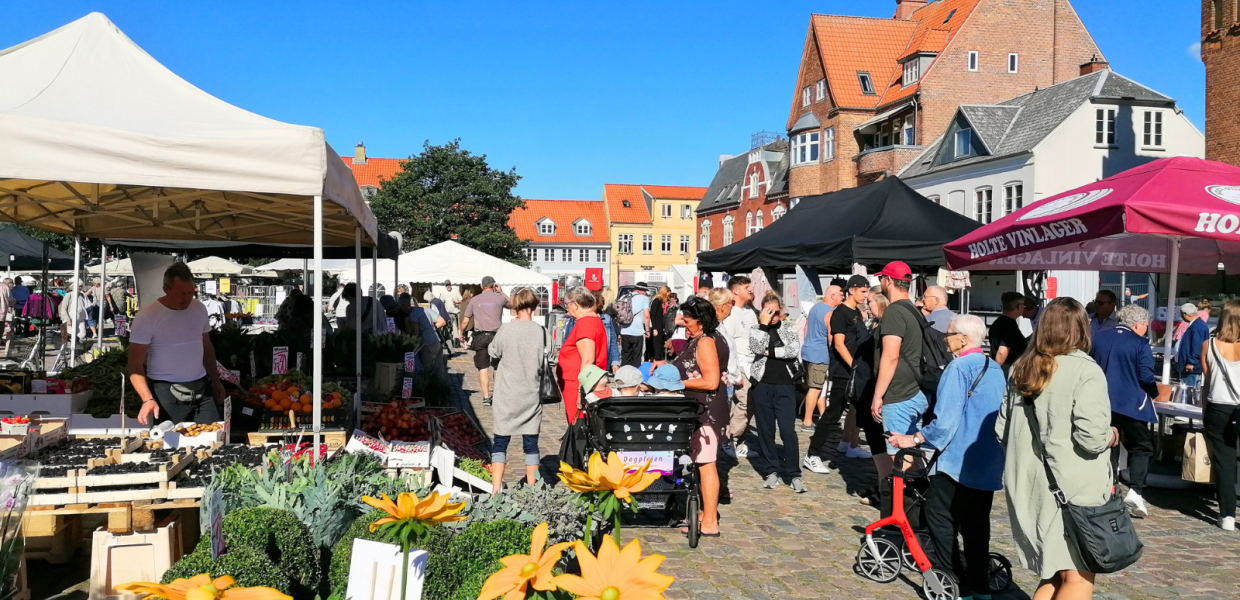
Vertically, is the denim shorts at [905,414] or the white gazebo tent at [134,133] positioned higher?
the white gazebo tent at [134,133]

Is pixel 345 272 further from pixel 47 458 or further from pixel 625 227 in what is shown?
pixel 625 227

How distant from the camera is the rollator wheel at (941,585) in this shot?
498 cm

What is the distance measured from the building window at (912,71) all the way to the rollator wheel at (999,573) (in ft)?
127

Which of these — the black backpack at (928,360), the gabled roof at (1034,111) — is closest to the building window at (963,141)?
the gabled roof at (1034,111)

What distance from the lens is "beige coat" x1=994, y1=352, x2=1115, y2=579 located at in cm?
396

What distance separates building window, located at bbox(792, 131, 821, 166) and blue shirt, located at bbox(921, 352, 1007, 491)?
136 ft

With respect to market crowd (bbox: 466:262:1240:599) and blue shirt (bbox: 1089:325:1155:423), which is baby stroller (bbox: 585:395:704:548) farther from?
blue shirt (bbox: 1089:325:1155:423)

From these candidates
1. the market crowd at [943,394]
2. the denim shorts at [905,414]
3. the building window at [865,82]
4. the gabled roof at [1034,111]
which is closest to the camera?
the market crowd at [943,394]

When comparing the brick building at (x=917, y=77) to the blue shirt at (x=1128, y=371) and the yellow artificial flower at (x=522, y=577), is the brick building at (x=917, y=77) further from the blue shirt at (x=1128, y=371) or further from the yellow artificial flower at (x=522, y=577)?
the yellow artificial flower at (x=522, y=577)

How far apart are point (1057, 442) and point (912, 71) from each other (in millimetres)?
40788

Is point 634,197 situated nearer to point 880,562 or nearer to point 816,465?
point 816,465

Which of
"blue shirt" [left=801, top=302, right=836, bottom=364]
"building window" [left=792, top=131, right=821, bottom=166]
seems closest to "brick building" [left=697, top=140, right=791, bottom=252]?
"building window" [left=792, top=131, right=821, bottom=166]

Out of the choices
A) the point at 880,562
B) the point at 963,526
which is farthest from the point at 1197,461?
the point at 963,526

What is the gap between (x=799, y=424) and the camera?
39.7 feet
